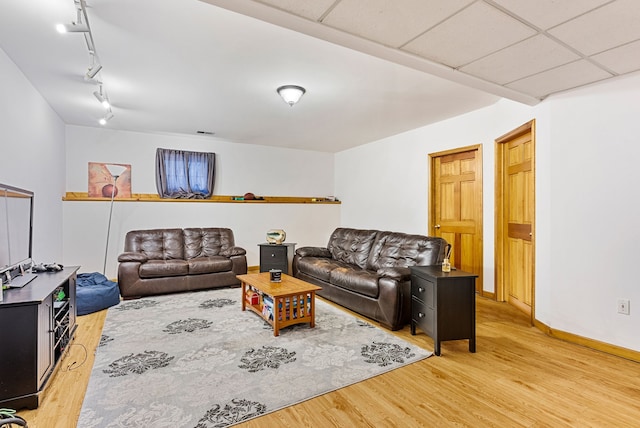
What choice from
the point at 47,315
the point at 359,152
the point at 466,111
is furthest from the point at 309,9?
the point at 359,152

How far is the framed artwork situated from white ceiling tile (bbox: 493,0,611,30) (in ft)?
18.6

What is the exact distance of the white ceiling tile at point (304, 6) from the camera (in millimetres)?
1671

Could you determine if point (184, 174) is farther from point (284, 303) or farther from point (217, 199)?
point (284, 303)

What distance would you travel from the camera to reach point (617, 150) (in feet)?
8.97

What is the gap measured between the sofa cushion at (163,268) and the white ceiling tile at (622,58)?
492 cm

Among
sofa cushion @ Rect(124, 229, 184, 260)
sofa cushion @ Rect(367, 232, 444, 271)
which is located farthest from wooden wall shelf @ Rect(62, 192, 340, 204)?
sofa cushion @ Rect(367, 232, 444, 271)

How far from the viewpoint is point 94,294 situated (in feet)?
12.7

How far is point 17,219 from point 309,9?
2.85 m

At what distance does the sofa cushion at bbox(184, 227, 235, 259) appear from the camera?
533 centimetres

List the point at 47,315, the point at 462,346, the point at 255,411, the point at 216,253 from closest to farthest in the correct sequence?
the point at 255,411
the point at 47,315
the point at 462,346
the point at 216,253

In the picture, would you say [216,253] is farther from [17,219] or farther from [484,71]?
[484,71]

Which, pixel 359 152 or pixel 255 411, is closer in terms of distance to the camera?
pixel 255 411

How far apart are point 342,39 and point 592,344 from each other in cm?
324

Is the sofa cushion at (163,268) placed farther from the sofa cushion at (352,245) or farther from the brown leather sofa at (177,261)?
the sofa cushion at (352,245)
